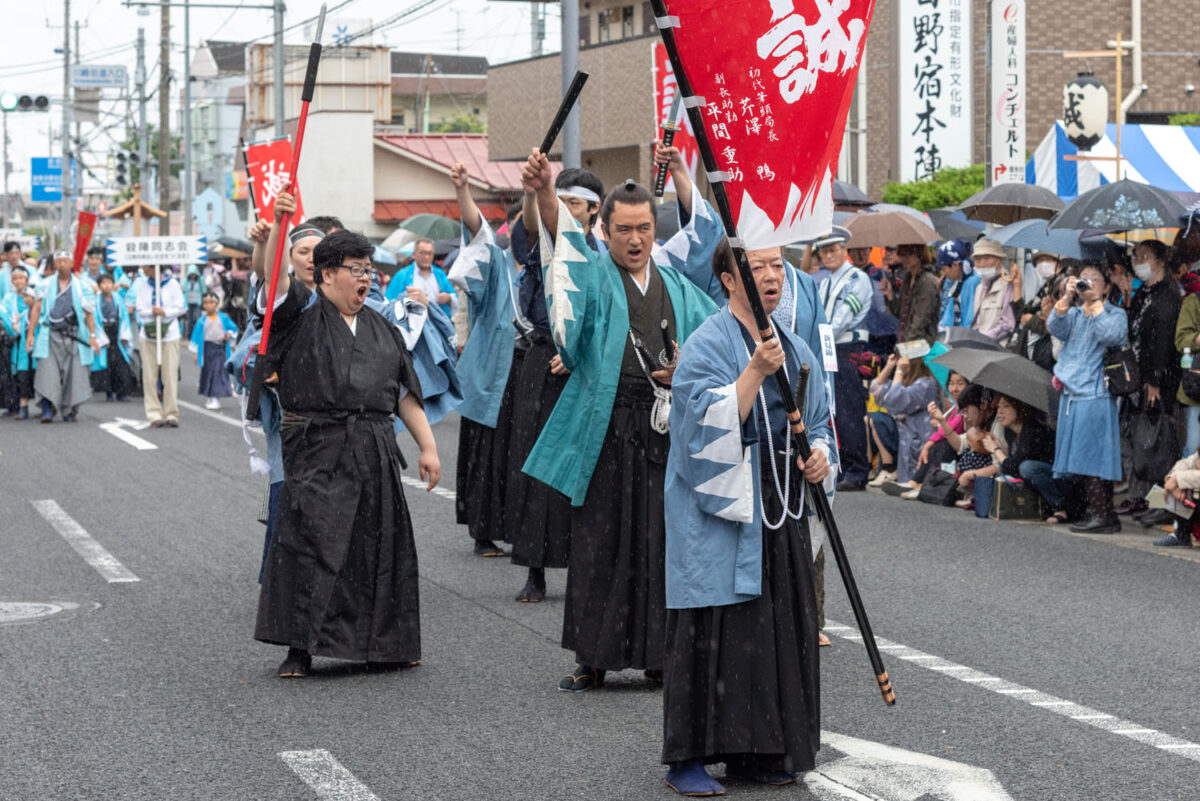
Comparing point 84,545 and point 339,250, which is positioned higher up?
point 339,250

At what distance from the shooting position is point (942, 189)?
63.6 feet

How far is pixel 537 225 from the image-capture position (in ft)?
23.5

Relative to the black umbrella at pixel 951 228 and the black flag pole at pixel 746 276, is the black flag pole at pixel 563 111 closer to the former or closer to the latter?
the black flag pole at pixel 746 276

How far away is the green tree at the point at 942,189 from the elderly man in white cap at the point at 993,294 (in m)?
5.81

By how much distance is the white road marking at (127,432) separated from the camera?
1675cm

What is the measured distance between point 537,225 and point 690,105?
2.57 meters

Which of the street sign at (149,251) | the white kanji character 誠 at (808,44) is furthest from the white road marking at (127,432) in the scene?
the white kanji character 誠 at (808,44)

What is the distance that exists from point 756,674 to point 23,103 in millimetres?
38412

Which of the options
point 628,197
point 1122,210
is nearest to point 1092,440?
point 1122,210

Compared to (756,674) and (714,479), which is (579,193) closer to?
(714,479)

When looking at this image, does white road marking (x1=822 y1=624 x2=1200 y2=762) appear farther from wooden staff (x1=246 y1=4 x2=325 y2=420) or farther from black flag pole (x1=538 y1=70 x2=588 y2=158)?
wooden staff (x1=246 y1=4 x2=325 y2=420)

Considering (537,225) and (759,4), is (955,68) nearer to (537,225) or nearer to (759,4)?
(537,225)

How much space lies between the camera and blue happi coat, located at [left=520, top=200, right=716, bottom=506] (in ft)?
21.2

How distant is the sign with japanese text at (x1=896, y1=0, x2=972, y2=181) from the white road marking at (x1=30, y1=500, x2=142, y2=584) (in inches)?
528
